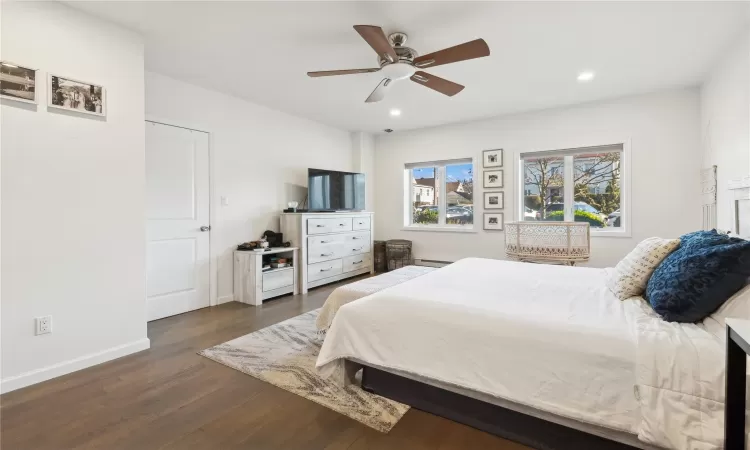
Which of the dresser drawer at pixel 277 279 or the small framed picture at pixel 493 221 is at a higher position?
the small framed picture at pixel 493 221

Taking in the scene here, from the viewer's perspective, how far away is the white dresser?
4473 mm

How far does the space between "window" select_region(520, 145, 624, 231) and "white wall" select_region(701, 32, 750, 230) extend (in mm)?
946

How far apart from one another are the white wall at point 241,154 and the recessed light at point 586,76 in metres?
3.59

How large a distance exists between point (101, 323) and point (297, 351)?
Answer: 4.64 feet

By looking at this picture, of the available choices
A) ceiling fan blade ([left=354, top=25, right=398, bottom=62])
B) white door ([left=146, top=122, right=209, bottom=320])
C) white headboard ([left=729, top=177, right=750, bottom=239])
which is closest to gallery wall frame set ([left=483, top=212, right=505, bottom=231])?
white headboard ([left=729, top=177, right=750, bottom=239])

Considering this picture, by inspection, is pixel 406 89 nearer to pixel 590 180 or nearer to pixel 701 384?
pixel 590 180

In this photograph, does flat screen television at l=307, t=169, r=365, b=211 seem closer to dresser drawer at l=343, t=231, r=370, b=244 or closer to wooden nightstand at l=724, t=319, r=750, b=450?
dresser drawer at l=343, t=231, r=370, b=244

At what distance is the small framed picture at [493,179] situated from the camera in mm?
5070

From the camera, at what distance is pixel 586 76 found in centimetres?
348

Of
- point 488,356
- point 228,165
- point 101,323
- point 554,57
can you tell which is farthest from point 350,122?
point 488,356

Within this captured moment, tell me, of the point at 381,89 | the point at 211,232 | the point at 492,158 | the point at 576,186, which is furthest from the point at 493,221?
the point at 211,232

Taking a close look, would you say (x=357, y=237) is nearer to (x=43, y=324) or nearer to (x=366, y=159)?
(x=366, y=159)

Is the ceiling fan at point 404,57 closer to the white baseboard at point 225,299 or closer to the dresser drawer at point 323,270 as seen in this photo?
the dresser drawer at point 323,270

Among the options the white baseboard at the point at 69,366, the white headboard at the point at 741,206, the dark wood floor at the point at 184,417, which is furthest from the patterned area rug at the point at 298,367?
the white headboard at the point at 741,206
